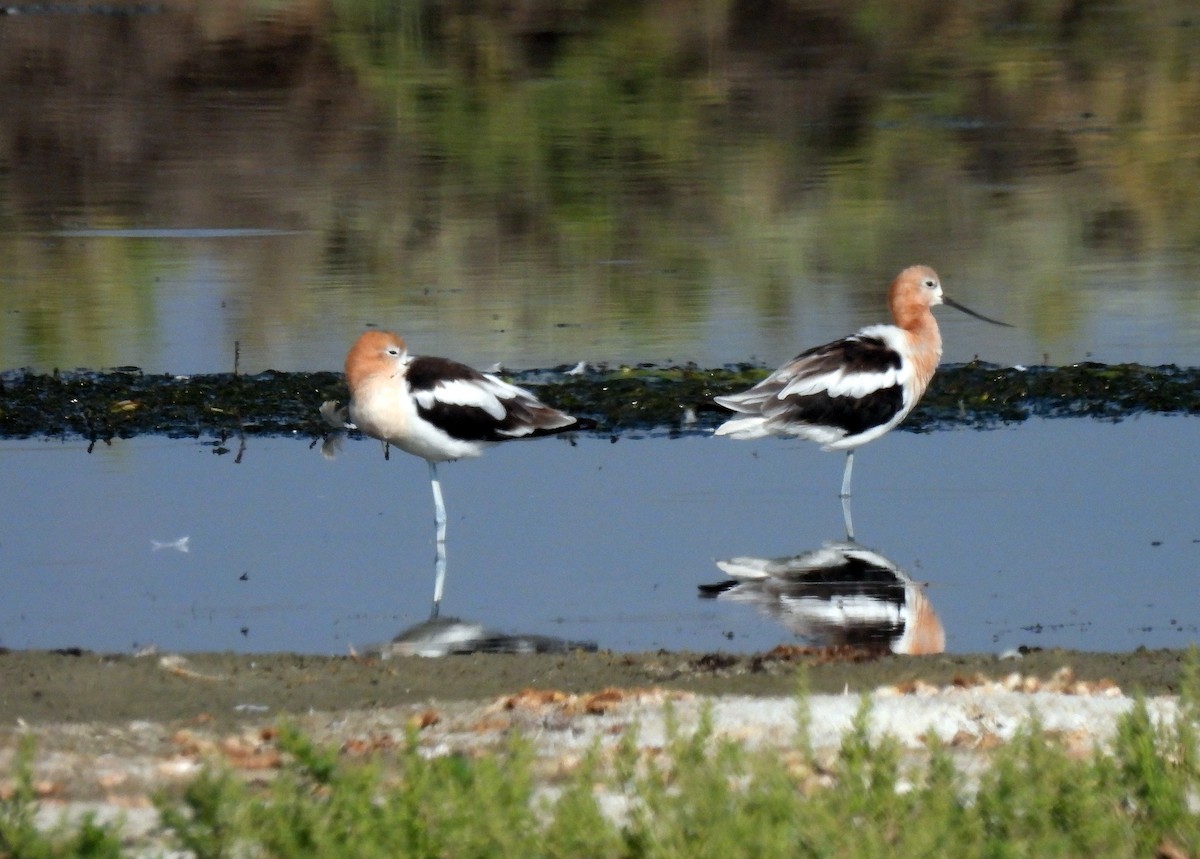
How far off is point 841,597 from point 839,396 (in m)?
2.21

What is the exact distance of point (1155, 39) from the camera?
2859 cm

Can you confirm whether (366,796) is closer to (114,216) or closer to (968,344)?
(968,344)

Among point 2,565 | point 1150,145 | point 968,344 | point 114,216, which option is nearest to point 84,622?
point 2,565

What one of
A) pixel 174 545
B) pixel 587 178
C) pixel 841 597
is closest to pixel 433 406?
pixel 174 545

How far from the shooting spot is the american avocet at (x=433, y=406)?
34.9 ft

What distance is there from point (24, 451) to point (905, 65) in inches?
694

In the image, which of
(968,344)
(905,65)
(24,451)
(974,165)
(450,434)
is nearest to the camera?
(450,434)

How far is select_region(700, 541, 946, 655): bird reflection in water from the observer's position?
27.8 ft

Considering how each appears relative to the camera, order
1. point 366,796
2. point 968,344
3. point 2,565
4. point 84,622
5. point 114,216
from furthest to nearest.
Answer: point 114,216
point 968,344
point 2,565
point 84,622
point 366,796

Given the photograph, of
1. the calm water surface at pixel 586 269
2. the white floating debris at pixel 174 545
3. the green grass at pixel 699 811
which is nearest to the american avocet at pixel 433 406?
the calm water surface at pixel 586 269

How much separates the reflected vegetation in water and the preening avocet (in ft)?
7.35

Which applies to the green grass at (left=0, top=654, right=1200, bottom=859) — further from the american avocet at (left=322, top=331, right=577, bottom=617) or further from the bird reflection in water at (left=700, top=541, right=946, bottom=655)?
the american avocet at (left=322, top=331, right=577, bottom=617)

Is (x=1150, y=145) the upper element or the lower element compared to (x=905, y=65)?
lower

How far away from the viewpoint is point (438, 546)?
10.0m
